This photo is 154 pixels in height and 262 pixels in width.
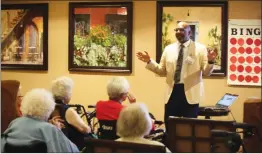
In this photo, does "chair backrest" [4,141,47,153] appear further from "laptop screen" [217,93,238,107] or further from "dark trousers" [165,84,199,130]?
"laptop screen" [217,93,238,107]

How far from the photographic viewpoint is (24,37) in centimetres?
615

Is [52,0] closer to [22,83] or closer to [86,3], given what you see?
[86,3]

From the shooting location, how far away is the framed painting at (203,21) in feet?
17.6

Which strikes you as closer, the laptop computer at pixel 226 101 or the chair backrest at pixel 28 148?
the chair backrest at pixel 28 148

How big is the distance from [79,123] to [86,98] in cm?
276

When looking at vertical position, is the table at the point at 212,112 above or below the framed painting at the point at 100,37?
below

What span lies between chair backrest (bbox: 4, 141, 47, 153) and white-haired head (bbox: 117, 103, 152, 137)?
514 millimetres

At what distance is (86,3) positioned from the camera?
5.83 metres

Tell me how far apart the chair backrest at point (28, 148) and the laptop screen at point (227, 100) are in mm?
3027

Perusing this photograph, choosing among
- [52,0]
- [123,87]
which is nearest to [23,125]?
[123,87]

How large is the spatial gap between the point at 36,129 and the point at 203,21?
3.35 m

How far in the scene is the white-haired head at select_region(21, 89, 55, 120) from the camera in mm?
2752

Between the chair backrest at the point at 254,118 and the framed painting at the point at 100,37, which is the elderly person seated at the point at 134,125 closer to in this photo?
the chair backrest at the point at 254,118

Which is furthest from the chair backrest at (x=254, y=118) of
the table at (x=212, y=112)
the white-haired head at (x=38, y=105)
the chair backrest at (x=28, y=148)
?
the chair backrest at (x=28, y=148)
